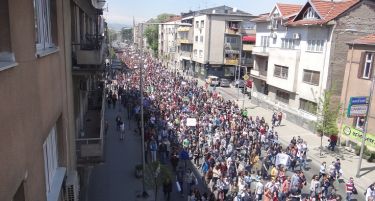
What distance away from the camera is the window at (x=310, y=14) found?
105 ft

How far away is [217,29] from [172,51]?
28689mm

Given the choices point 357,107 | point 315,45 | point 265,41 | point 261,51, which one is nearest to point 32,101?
point 357,107

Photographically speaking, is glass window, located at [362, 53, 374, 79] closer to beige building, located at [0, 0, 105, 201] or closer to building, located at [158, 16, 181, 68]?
beige building, located at [0, 0, 105, 201]

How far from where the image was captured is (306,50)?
108 ft

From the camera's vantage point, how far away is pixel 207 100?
1465 inches

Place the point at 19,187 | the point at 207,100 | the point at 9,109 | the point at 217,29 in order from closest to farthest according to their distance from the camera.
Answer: the point at 9,109, the point at 19,187, the point at 207,100, the point at 217,29

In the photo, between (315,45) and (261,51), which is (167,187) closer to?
(315,45)

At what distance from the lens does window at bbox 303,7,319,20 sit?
32053 millimetres

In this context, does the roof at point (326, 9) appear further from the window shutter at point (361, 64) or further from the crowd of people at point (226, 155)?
the crowd of people at point (226, 155)

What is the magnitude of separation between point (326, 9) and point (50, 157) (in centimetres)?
2944

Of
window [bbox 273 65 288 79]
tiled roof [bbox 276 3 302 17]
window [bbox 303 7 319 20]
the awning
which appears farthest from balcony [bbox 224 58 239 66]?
window [bbox 303 7 319 20]

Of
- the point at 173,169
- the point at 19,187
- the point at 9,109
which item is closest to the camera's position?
the point at 9,109

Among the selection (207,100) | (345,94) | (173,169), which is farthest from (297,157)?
(207,100)

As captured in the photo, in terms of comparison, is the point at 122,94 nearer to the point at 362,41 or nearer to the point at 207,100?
the point at 207,100
